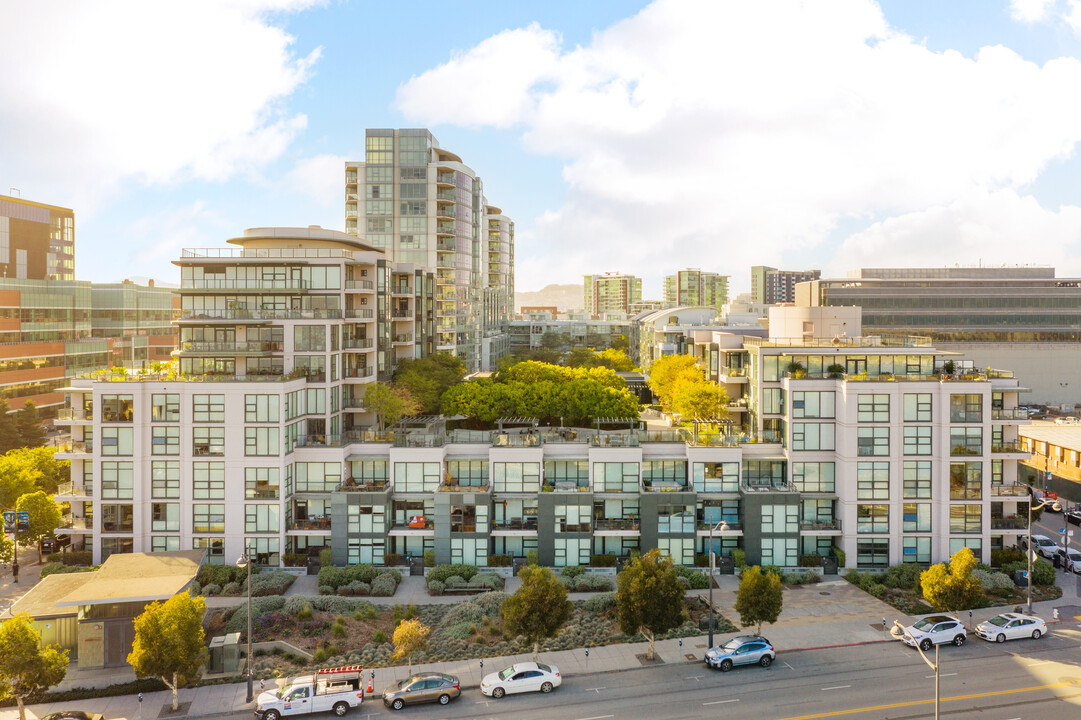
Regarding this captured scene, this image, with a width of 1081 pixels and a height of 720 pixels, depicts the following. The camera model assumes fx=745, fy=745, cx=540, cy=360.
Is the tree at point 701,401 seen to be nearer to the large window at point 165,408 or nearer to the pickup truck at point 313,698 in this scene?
the pickup truck at point 313,698

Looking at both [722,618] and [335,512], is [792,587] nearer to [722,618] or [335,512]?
[722,618]

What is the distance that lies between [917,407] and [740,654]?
25153 mm

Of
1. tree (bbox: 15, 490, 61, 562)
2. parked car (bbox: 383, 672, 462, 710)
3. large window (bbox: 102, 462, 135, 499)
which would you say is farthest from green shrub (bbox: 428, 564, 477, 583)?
tree (bbox: 15, 490, 61, 562)

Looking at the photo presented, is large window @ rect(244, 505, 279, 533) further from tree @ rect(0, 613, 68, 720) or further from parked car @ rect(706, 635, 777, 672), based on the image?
parked car @ rect(706, 635, 777, 672)

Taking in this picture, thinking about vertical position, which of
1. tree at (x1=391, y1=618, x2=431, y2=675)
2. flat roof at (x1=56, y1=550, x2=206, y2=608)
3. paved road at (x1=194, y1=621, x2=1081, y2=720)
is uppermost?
flat roof at (x1=56, y1=550, x2=206, y2=608)

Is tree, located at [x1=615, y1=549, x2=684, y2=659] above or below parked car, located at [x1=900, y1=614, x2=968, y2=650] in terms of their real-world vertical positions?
above

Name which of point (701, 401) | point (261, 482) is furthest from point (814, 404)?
point (261, 482)

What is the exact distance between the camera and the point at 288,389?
53125 millimetres

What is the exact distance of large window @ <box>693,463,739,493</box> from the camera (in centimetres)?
5341

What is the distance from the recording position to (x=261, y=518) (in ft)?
171

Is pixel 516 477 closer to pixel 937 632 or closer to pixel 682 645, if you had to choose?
pixel 682 645

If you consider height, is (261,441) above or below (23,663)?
above

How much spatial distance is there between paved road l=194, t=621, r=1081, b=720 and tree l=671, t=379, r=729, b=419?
22482 mm

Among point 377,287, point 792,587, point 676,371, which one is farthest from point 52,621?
point 676,371
